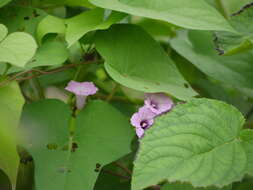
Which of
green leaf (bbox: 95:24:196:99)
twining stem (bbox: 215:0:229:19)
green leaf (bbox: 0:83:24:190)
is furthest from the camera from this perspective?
twining stem (bbox: 215:0:229:19)

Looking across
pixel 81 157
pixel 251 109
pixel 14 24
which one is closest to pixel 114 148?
pixel 81 157

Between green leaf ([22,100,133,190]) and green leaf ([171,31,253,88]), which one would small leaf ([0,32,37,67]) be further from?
green leaf ([171,31,253,88])

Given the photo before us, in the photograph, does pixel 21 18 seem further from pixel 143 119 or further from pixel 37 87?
pixel 143 119

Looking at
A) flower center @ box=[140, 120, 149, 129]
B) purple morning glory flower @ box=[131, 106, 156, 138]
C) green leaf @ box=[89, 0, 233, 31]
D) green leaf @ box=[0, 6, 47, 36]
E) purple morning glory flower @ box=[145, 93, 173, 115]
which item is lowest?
flower center @ box=[140, 120, 149, 129]

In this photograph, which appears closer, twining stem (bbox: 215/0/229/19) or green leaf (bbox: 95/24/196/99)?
green leaf (bbox: 95/24/196/99)

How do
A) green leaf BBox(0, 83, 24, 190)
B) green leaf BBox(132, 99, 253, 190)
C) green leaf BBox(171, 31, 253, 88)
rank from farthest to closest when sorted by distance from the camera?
green leaf BBox(171, 31, 253, 88)
green leaf BBox(0, 83, 24, 190)
green leaf BBox(132, 99, 253, 190)

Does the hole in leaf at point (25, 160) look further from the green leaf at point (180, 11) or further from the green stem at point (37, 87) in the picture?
the green leaf at point (180, 11)

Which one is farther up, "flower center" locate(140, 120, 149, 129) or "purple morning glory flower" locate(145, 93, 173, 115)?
"purple morning glory flower" locate(145, 93, 173, 115)

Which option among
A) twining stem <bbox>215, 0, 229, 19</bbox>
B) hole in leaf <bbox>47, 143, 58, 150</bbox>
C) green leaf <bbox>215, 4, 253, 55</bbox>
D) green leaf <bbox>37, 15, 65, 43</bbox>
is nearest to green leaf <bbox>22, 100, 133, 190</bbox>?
hole in leaf <bbox>47, 143, 58, 150</bbox>
